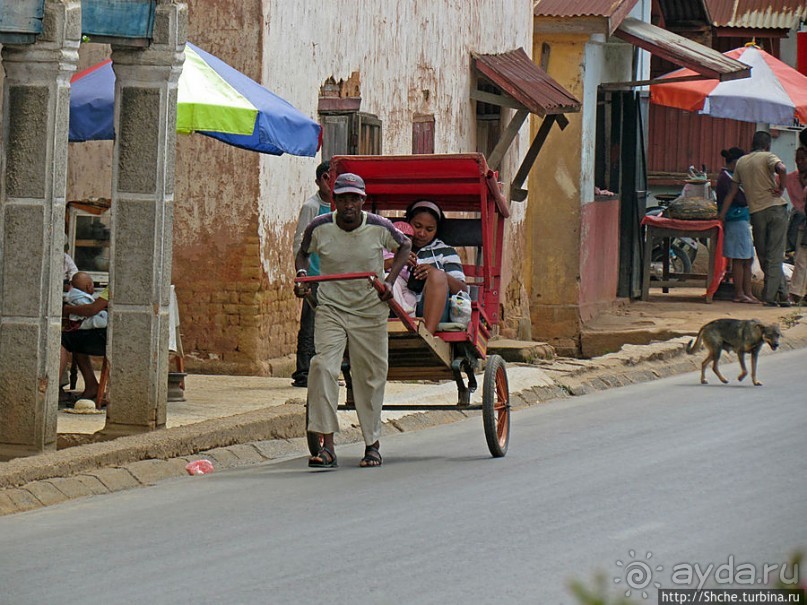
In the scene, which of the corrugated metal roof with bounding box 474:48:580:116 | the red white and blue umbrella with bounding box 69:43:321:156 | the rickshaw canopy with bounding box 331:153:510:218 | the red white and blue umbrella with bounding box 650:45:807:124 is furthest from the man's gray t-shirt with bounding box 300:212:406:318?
the red white and blue umbrella with bounding box 650:45:807:124

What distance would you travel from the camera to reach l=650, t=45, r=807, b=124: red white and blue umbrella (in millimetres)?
25359

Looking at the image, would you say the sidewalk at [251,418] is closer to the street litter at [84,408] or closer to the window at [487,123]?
the street litter at [84,408]

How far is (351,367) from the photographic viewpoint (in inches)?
443

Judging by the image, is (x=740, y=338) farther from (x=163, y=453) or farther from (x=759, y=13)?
(x=759, y=13)

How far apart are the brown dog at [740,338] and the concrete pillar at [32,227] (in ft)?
24.7

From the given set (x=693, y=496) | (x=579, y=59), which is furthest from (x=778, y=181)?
(x=693, y=496)

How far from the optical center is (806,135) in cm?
3014

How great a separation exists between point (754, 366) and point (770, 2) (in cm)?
2271

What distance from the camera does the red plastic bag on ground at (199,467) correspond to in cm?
1102

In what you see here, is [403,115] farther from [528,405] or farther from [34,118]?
[34,118]

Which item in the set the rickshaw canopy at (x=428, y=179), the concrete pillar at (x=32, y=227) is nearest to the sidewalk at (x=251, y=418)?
the concrete pillar at (x=32, y=227)

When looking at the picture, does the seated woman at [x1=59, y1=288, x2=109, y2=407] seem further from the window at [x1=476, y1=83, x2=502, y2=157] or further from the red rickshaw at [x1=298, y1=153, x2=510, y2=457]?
the window at [x1=476, y1=83, x2=502, y2=157]

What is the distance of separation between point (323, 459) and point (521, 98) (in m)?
10.2

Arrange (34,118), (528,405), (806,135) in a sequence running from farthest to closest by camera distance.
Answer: (806,135) < (528,405) < (34,118)
